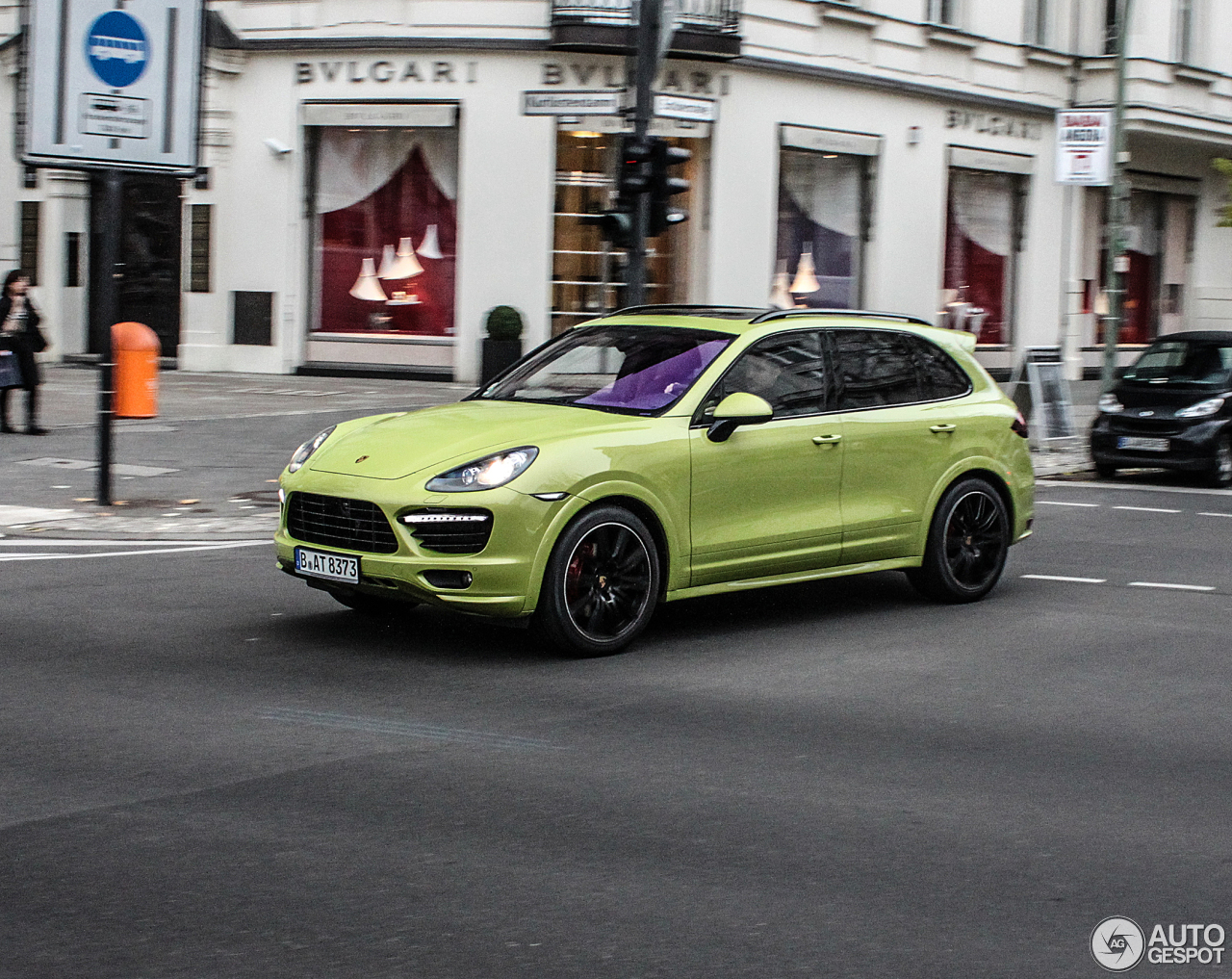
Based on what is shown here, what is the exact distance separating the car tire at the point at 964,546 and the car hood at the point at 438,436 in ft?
7.51

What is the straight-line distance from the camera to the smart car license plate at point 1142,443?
17.2 meters

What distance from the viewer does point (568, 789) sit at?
5676 mm

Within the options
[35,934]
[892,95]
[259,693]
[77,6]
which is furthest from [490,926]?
[892,95]

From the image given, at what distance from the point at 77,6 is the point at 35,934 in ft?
32.6

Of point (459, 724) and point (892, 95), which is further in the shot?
point (892, 95)

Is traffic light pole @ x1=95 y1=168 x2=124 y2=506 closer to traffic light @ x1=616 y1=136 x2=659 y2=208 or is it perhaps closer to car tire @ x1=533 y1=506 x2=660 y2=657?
traffic light @ x1=616 y1=136 x2=659 y2=208

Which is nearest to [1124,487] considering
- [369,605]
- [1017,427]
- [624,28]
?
[1017,427]

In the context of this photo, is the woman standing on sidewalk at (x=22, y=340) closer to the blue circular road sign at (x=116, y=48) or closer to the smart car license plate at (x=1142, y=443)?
the blue circular road sign at (x=116, y=48)

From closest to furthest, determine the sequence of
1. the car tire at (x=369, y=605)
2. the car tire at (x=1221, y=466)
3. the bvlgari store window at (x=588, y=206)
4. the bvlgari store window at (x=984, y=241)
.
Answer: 1. the car tire at (x=369, y=605)
2. the car tire at (x=1221, y=466)
3. the bvlgari store window at (x=588, y=206)
4. the bvlgari store window at (x=984, y=241)

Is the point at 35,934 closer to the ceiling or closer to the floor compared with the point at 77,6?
closer to the floor

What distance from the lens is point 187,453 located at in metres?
16.3

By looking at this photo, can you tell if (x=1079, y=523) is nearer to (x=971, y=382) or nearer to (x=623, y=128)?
(x=971, y=382)

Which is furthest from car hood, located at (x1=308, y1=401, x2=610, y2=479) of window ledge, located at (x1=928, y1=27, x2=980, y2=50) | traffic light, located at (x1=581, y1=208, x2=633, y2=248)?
window ledge, located at (x1=928, y1=27, x2=980, y2=50)

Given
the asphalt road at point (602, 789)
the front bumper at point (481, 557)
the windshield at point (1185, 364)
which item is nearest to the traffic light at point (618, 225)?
the windshield at point (1185, 364)
